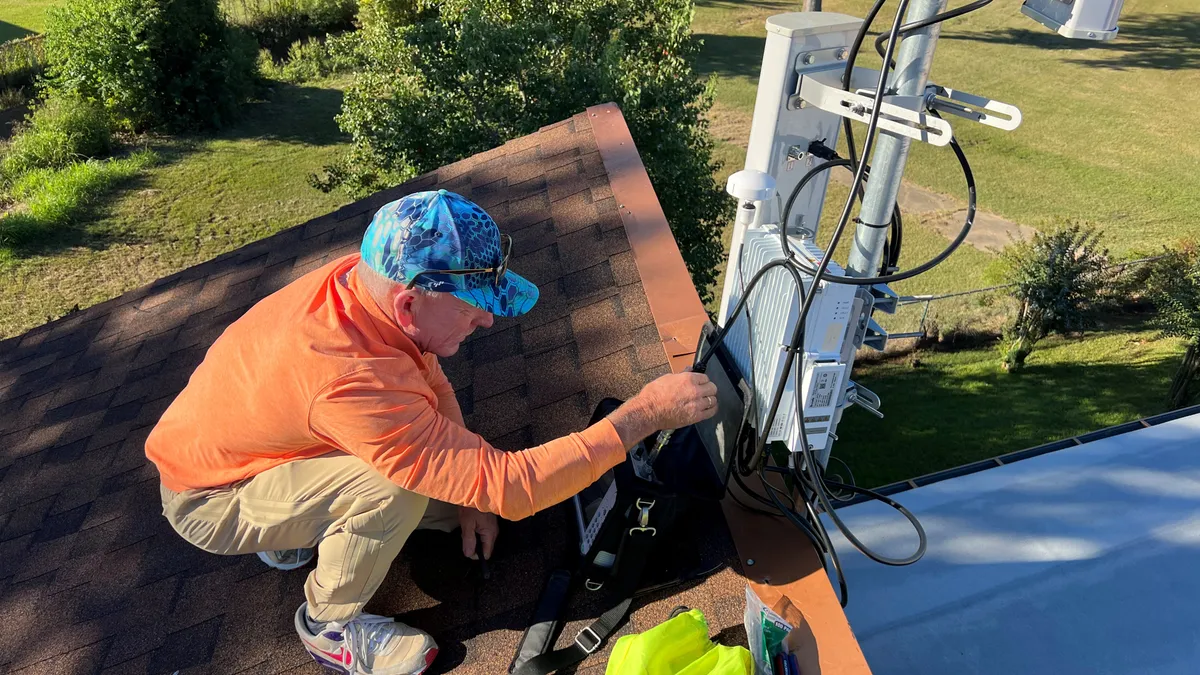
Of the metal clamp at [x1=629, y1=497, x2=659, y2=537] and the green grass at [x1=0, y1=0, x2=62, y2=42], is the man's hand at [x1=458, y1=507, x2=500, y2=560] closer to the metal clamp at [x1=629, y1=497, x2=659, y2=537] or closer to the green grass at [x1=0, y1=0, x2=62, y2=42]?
the metal clamp at [x1=629, y1=497, x2=659, y2=537]

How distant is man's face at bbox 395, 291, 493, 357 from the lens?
6.11 feet

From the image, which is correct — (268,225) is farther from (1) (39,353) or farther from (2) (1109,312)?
(2) (1109,312)

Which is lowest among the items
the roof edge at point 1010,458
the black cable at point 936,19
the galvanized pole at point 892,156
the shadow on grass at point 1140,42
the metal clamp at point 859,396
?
the roof edge at point 1010,458

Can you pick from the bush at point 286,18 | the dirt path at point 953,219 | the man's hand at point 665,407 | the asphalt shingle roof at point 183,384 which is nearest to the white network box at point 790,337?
the man's hand at point 665,407

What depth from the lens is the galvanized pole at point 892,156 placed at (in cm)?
168

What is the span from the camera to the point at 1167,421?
5055mm

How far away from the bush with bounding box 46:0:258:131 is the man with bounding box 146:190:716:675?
52.0 ft

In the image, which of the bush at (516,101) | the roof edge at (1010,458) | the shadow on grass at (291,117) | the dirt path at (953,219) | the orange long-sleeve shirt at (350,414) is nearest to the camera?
the orange long-sleeve shirt at (350,414)

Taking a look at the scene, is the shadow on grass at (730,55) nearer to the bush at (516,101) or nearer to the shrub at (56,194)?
the bush at (516,101)

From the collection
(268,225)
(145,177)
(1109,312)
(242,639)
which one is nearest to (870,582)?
(242,639)

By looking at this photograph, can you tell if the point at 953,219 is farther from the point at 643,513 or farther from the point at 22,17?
the point at 22,17

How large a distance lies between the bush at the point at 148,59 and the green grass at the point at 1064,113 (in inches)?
455

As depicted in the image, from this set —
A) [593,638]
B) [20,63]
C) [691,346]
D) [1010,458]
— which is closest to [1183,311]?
[1010,458]

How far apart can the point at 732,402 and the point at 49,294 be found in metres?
11.3
